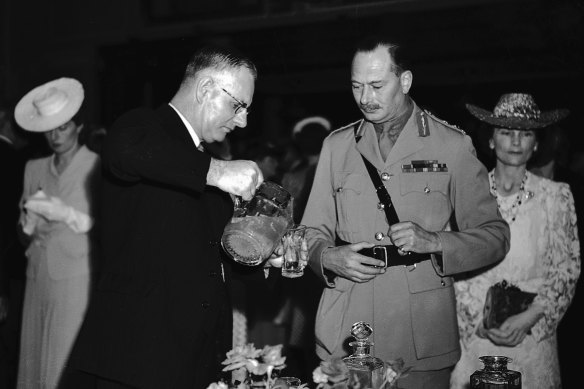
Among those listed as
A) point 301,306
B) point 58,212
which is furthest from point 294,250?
point 301,306

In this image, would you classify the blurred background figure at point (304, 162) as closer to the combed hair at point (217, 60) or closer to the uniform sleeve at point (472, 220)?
the uniform sleeve at point (472, 220)

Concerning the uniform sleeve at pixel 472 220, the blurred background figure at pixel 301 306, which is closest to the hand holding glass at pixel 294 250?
the uniform sleeve at pixel 472 220

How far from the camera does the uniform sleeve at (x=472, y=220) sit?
97.7 inches

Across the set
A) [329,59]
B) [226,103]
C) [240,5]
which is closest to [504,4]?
[329,59]

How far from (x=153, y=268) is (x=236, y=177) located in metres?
0.38

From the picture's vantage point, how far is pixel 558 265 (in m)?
3.04

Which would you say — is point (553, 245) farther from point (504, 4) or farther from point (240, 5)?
point (240, 5)

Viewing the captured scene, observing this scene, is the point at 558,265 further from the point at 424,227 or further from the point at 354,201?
the point at 354,201

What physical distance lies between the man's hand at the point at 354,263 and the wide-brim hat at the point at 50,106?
7.58 ft

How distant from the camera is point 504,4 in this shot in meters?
6.61

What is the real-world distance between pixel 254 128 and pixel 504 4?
359 centimetres

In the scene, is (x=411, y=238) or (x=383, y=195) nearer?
(x=411, y=238)

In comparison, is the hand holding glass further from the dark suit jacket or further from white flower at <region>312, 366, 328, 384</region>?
white flower at <region>312, 366, 328, 384</region>

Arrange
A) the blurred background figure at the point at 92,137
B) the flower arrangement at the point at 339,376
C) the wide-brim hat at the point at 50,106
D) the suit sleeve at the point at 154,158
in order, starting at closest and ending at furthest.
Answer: the flower arrangement at the point at 339,376
the suit sleeve at the point at 154,158
the wide-brim hat at the point at 50,106
the blurred background figure at the point at 92,137
